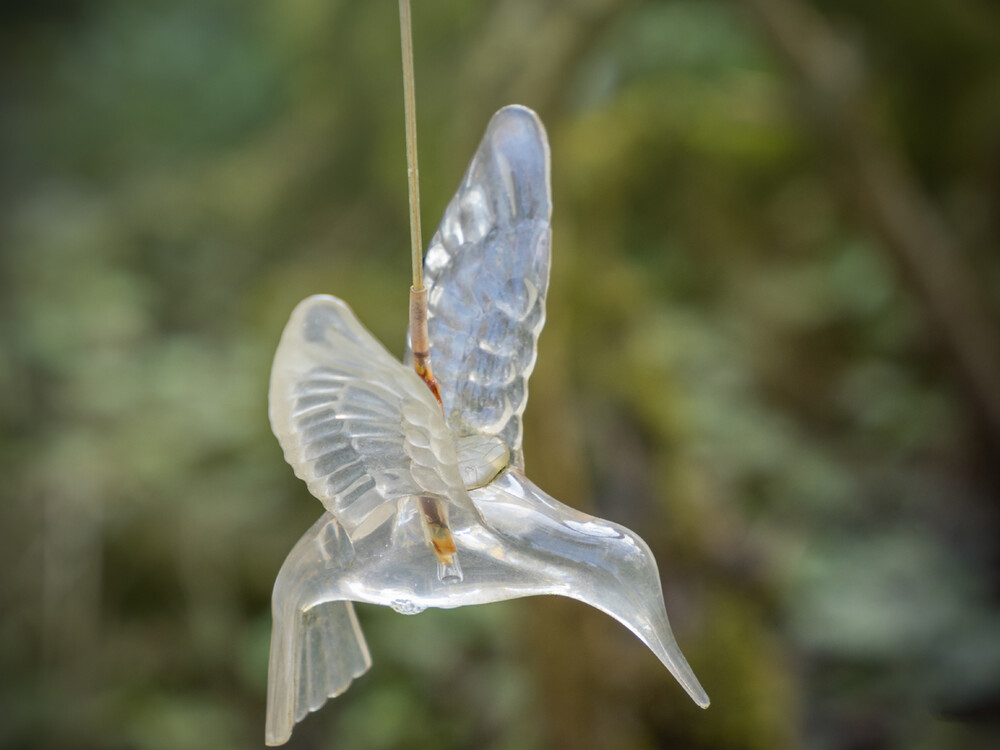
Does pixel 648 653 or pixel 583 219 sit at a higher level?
pixel 583 219

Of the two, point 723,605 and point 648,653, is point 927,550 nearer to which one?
point 723,605

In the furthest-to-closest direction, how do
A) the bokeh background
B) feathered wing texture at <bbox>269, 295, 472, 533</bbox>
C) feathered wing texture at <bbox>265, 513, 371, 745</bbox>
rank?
the bokeh background < feathered wing texture at <bbox>265, 513, 371, 745</bbox> < feathered wing texture at <bbox>269, 295, 472, 533</bbox>

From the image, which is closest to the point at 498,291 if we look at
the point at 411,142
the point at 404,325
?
the point at 411,142

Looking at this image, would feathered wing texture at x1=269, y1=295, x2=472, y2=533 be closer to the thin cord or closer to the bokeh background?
the thin cord

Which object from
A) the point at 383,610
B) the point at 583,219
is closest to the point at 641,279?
the point at 583,219

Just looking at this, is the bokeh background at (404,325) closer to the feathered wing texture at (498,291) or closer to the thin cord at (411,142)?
the feathered wing texture at (498,291)

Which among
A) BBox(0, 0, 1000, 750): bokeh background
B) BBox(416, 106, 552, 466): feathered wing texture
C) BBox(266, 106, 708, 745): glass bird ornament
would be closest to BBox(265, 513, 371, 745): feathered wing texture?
BBox(266, 106, 708, 745): glass bird ornament

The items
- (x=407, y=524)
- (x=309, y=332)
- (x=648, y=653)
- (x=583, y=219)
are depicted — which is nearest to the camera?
(x=309, y=332)

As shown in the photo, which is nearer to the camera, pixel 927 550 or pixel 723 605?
pixel 723 605
